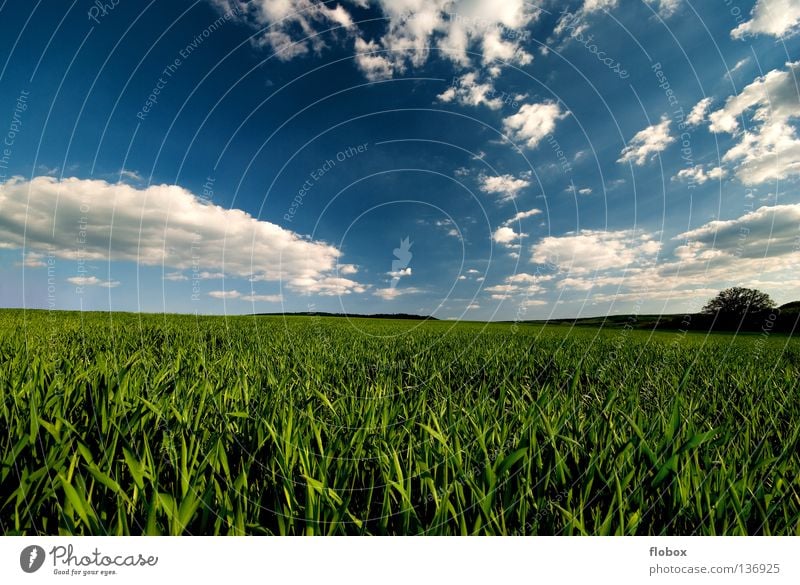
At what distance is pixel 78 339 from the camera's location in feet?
22.7

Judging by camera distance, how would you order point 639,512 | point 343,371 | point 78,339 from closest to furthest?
point 639,512, point 343,371, point 78,339

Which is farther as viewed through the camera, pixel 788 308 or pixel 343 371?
pixel 788 308

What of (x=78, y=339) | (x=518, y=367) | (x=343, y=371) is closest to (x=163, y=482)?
(x=343, y=371)
